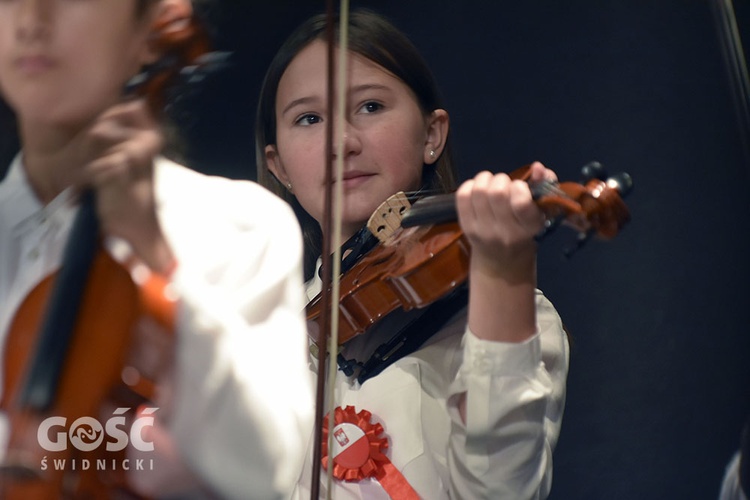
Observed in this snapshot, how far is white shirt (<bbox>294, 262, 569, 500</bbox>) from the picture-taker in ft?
3.50

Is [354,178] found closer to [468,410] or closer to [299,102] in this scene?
[299,102]

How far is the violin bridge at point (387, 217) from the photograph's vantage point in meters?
1.17

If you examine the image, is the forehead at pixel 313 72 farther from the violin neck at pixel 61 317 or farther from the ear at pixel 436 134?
the violin neck at pixel 61 317

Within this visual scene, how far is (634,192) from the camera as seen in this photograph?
1280 mm

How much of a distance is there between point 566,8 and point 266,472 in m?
0.71

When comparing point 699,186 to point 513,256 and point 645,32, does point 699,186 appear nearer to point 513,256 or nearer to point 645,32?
point 645,32

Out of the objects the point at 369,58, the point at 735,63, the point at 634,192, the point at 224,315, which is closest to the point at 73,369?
the point at 224,315

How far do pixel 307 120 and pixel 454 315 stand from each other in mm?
280

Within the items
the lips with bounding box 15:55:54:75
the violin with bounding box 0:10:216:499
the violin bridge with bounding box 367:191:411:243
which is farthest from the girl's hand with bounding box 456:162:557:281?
the lips with bounding box 15:55:54:75

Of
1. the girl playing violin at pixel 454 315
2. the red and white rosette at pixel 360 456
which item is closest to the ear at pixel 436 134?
the girl playing violin at pixel 454 315

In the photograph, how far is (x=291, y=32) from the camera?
1.19 m

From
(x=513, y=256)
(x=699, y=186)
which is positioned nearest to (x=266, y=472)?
(x=513, y=256)

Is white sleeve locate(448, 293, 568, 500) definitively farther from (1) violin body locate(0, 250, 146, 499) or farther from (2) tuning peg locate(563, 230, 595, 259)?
(1) violin body locate(0, 250, 146, 499)

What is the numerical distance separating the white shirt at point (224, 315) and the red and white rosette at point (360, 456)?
0.11 metres
